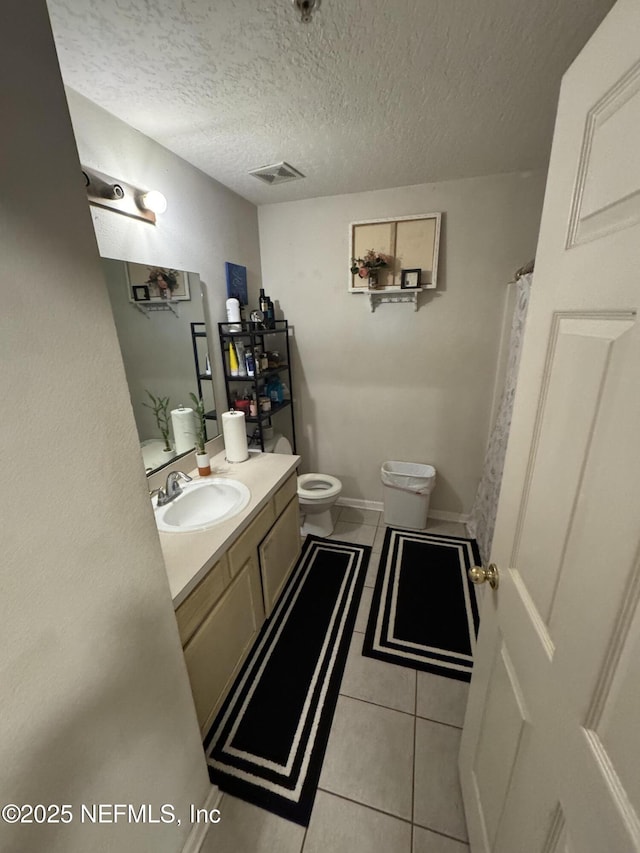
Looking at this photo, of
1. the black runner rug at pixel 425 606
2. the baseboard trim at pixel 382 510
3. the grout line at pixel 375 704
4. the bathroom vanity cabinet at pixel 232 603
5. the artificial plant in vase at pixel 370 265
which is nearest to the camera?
the bathroom vanity cabinet at pixel 232 603

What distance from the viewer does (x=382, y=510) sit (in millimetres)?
2762

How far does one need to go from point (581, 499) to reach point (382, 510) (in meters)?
2.32

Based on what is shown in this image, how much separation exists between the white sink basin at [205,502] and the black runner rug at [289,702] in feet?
2.32

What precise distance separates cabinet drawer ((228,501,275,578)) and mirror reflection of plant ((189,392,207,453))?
510 mm

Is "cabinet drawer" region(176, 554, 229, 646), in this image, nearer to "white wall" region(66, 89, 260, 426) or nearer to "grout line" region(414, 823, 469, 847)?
"grout line" region(414, 823, 469, 847)

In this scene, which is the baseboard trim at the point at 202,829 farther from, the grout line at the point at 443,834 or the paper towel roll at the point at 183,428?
the paper towel roll at the point at 183,428

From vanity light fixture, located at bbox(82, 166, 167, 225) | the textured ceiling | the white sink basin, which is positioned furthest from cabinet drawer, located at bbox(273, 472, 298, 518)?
the textured ceiling

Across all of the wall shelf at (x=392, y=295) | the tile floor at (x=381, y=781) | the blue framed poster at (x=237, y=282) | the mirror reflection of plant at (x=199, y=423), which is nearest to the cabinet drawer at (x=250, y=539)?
the mirror reflection of plant at (x=199, y=423)

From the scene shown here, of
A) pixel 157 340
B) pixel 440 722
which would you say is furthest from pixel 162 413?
pixel 440 722

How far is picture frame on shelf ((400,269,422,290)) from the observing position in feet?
7.00

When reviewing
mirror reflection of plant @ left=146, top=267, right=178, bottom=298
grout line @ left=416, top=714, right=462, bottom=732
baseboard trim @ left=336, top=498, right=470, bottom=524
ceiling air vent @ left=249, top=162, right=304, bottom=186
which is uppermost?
ceiling air vent @ left=249, top=162, right=304, bottom=186

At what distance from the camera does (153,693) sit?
2.72 feet

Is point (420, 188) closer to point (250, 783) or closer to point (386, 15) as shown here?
point (386, 15)

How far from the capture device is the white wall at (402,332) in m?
2.04
